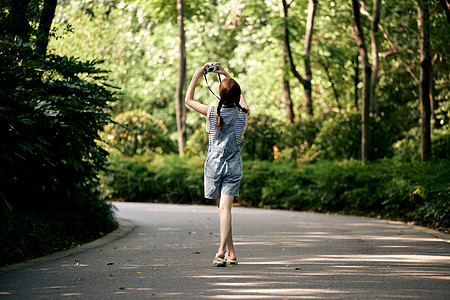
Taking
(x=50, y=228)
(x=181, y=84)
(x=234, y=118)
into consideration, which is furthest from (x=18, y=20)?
(x=181, y=84)

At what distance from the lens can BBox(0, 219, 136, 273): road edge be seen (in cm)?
690

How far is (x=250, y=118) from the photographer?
846 inches

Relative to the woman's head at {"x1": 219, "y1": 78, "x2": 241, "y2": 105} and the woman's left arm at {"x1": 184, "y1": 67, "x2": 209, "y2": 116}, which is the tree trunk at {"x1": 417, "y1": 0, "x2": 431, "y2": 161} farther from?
the woman's left arm at {"x1": 184, "y1": 67, "x2": 209, "y2": 116}

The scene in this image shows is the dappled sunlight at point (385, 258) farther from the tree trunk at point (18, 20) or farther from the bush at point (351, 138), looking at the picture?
the bush at point (351, 138)

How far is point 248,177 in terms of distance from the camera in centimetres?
1738

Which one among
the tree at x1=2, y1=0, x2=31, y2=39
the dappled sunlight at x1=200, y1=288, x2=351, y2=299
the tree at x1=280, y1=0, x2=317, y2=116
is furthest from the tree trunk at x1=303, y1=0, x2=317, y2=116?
the dappled sunlight at x1=200, y1=288, x2=351, y2=299

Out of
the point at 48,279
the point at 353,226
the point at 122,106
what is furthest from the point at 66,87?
the point at 122,106

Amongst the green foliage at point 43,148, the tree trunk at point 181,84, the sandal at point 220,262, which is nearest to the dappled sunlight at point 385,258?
the sandal at point 220,262

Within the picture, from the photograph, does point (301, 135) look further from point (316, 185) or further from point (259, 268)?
point (259, 268)

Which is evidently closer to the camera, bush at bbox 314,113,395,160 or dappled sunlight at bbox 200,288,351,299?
dappled sunlight at bbox 200,288,351,299

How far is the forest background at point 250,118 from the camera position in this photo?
344 inches

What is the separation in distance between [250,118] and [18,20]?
1284 cm

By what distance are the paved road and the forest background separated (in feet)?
3.60

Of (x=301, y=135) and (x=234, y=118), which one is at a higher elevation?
(x=301, y=135)
